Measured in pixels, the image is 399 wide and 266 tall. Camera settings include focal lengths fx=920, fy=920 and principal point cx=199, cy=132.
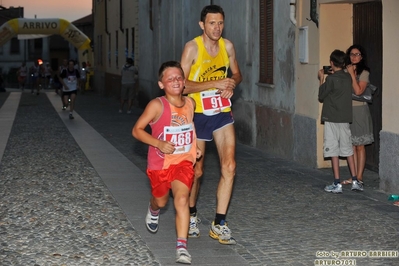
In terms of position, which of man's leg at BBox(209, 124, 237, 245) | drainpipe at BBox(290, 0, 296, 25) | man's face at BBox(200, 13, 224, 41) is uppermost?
drainpipe at BBox(290, 0, 296, 25)

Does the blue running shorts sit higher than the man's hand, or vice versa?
the man's hand

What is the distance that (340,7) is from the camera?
12.5 metres

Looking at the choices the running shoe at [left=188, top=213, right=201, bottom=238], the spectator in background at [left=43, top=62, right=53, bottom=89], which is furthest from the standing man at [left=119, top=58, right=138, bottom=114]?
the spectator in background at [left=43, top=62, right=53, bottom=89]

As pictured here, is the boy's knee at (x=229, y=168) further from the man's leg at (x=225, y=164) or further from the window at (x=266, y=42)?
the window at (x=266, y=42)

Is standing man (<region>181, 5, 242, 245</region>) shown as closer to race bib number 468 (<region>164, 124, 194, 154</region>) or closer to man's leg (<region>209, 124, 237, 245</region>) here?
man's leg (<region>209, 124, 237, 245</region>)

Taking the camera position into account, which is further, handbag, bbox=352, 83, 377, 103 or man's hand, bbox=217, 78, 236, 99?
handbag, bbox=352, 83, 377, 103

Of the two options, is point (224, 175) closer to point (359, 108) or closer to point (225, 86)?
point (225, 86)

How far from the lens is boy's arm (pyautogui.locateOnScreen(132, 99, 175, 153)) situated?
660cm

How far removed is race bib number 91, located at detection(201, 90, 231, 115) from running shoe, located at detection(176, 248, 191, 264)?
1.39 meters

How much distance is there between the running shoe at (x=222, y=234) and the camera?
726 centimetres

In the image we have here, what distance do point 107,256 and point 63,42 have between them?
98.4 meters

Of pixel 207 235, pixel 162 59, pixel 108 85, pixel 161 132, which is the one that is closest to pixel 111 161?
pixel 207 235

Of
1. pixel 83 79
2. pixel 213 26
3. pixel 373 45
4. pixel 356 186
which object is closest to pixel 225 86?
pixel 213 26

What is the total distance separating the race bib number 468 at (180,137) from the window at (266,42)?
8.68 m
